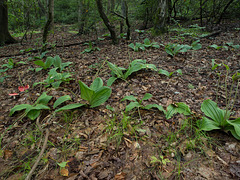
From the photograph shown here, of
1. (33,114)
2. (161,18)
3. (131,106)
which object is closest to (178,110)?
(131,106)

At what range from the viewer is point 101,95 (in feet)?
7.27

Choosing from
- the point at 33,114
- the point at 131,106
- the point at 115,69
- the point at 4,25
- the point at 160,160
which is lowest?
the point at 160,160

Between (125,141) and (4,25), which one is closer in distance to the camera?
(125,141)

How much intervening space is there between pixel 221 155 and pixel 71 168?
1630mm

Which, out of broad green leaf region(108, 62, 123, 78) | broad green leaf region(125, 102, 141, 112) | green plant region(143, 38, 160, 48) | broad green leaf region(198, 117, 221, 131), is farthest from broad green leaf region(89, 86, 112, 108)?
green plant region(143, 38, 160, 48)

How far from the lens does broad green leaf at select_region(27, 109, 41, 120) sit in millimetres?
2104

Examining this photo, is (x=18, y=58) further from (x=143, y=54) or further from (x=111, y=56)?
(x=143, y=54)

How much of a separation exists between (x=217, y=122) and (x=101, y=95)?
164 cm

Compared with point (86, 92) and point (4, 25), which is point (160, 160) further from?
point (4, 25)

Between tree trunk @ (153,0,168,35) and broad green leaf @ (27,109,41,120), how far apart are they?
5.44 meters

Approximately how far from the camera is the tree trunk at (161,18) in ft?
17.7

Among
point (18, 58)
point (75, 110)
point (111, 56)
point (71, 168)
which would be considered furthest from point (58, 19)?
point (71, 168)

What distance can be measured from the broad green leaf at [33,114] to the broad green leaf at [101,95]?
33.3 inches

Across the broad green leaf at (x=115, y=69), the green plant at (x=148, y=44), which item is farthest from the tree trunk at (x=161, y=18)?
the broad green leaf at (x=115, y=69)
